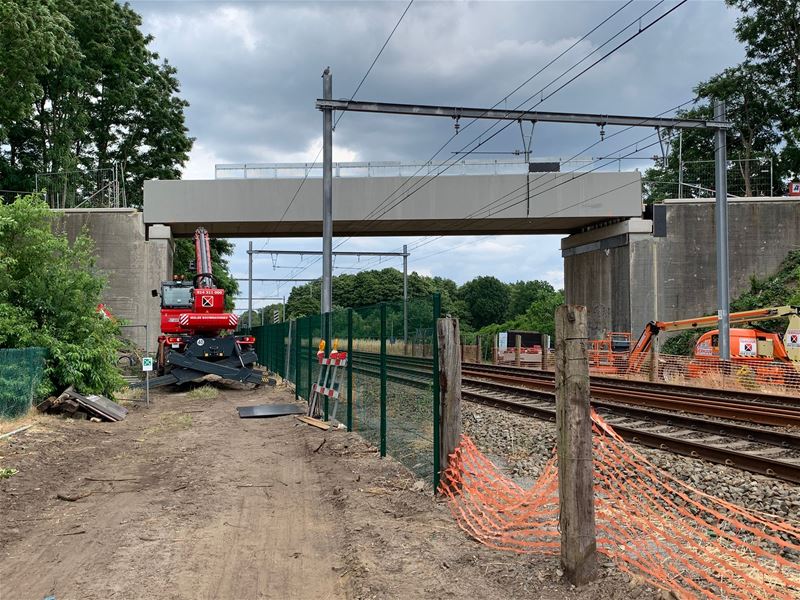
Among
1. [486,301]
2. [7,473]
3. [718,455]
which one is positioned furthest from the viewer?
[486,301]

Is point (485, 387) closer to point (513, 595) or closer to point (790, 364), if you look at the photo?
point (790, 364)

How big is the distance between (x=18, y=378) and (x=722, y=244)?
62.0 ft

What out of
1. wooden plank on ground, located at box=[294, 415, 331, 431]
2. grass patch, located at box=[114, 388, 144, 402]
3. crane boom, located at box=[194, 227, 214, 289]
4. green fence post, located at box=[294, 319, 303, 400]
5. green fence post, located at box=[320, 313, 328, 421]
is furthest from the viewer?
crane boom, located at box=[194, 227, 214, 289]

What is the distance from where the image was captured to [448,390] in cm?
737

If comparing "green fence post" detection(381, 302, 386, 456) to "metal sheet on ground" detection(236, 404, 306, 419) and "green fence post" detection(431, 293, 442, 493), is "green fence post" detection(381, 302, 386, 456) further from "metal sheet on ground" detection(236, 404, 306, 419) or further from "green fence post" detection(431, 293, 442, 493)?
"metal sheet on ground" detection(236, 404, 306, 419)

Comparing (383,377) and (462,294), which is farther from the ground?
(462,294)

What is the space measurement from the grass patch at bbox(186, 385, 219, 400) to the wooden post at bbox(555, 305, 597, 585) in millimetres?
16476

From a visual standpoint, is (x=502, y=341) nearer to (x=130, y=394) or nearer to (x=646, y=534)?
(x=130, y=394)

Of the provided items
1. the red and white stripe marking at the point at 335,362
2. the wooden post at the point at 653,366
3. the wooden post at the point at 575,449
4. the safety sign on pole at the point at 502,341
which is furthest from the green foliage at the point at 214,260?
the wooden post at the point at 575,449

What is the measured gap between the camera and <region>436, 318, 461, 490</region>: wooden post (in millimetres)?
7348

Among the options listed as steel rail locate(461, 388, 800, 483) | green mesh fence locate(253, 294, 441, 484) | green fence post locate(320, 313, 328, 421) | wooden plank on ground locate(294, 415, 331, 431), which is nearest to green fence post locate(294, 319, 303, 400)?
wooden plank on ground locate(294, 415, 331, 431)

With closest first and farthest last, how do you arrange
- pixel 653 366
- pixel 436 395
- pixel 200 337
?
pixel 436 395 < pixel 200 337 < pixel 653 366

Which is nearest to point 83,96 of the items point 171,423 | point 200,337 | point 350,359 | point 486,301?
point 200,337

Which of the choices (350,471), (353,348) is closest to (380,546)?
(350,471)
